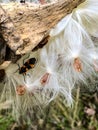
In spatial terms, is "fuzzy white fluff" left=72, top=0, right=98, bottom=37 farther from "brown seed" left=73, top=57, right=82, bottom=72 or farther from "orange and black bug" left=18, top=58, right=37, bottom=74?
"orange and black bug" left=18, top=58, right=37, bottom=74

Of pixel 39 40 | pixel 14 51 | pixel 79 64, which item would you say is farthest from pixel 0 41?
pixel 79 64

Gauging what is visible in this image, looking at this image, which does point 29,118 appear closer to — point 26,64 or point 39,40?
point 26,64

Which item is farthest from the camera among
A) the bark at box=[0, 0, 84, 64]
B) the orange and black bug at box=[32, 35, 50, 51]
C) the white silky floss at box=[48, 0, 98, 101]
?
the white silky floss at box=[48, 0, 98, 101]

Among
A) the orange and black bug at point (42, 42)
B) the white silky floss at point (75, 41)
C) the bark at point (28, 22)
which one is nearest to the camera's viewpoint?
the bark at point (28, 22)

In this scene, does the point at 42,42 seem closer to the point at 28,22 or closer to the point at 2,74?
the point at 28,22

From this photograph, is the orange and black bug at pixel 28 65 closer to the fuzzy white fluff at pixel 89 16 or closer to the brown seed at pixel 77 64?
the brown seed at pixel 77 64

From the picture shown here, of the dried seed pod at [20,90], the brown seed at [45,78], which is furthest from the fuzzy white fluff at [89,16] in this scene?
the dried seed pod at [20,90]

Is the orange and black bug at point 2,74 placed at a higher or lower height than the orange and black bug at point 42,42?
lower

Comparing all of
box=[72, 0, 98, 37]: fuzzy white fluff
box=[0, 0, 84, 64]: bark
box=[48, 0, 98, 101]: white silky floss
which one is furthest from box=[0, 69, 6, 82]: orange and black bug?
box=[72, 0, 98, 37]: fuzzy white fluff

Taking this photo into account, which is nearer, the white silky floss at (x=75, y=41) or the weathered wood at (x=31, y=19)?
the weathered wood at (x=31, y=19)
